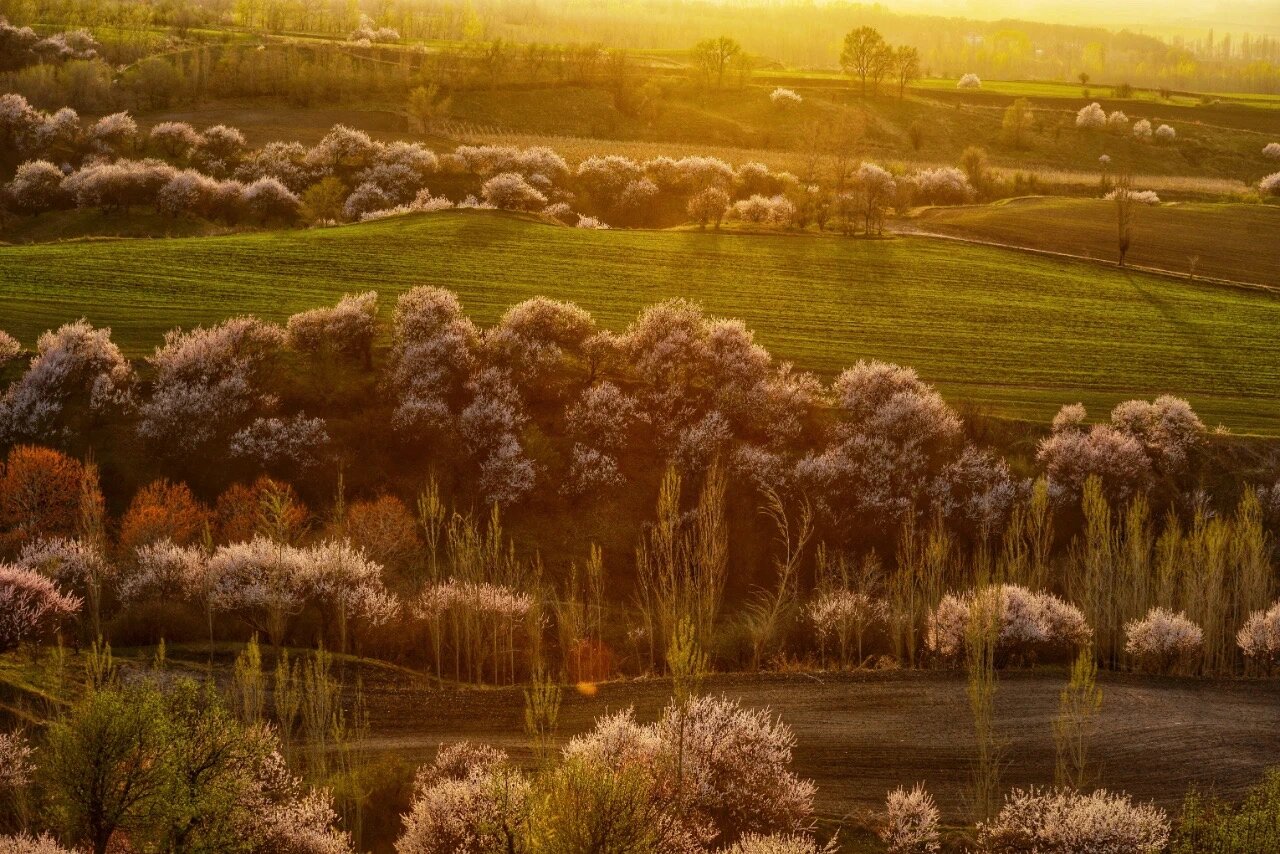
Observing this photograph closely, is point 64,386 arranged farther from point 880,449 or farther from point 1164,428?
point 1164,428

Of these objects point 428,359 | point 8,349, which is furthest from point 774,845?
point 8,349

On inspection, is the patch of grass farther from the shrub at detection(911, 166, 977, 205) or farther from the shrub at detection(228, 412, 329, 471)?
the shrub at detection(911, 166, 977, 205)

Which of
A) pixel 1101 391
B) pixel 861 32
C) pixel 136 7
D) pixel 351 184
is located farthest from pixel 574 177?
pixel 136 7

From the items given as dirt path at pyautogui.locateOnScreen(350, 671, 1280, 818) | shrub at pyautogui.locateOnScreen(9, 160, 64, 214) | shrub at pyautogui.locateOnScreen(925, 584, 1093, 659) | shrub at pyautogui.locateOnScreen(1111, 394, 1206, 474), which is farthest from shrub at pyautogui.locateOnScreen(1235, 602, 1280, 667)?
shrub at pyautogui.locateOnScreen(9, 160, 64, 214)

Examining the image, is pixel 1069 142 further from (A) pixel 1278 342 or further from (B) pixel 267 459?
(B) pixel 267 459

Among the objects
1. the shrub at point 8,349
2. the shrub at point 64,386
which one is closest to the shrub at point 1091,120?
the shrub at point 64,386
